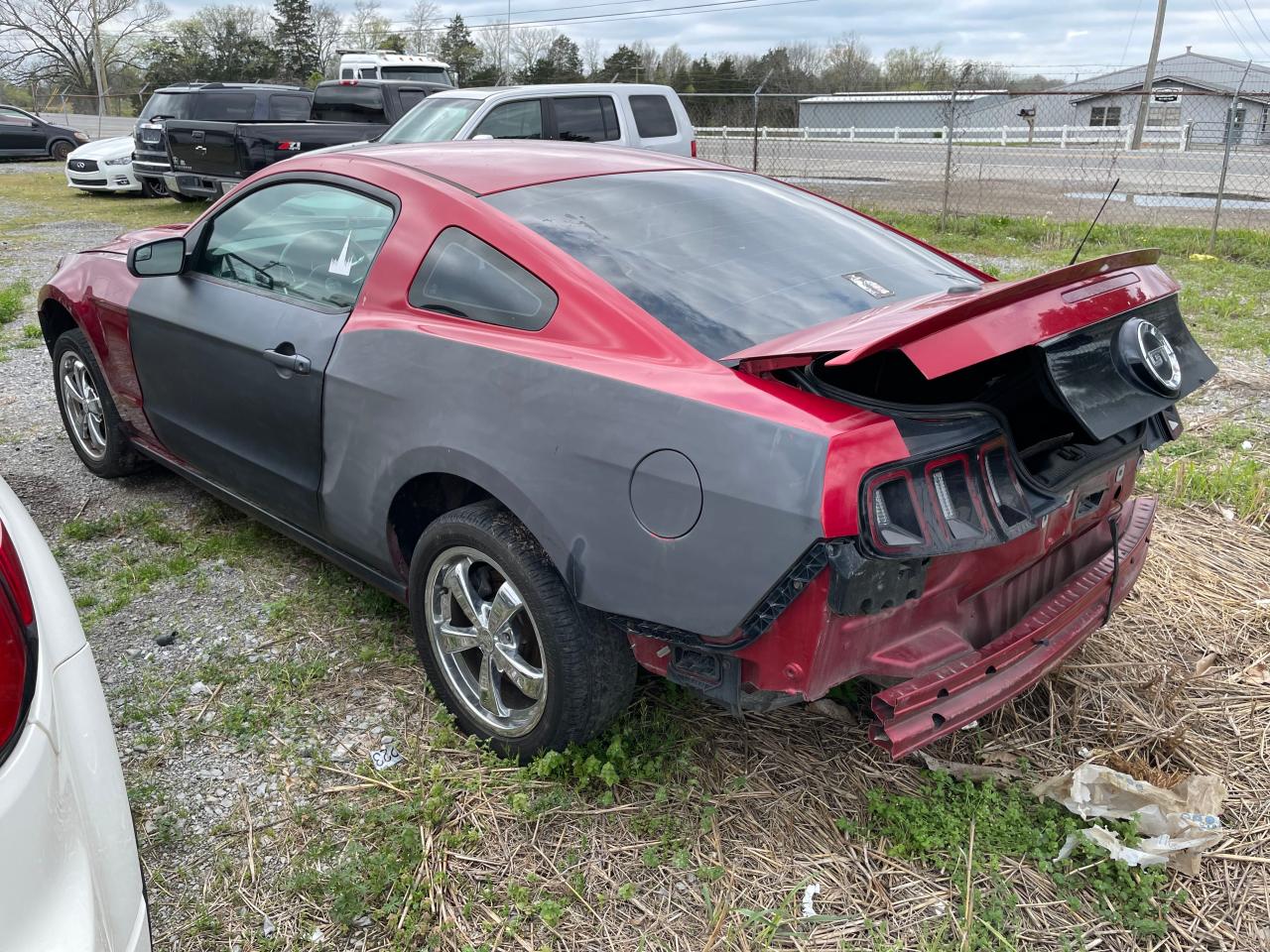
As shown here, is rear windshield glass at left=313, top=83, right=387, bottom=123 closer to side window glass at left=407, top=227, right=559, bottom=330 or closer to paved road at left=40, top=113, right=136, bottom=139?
side window glass at left=407, top=227, right=559, bottom=330

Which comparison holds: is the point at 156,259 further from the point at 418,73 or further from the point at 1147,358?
the point at 418,73

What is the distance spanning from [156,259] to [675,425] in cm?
242

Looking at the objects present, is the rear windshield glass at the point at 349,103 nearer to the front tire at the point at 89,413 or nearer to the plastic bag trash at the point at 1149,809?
the front tire at the point at 89,413

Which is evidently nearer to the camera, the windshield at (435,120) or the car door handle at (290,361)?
the car door handle at (290,361)

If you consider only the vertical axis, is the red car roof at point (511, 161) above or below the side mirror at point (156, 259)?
above

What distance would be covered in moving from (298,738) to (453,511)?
88cm

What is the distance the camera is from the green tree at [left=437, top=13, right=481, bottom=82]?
46616mm

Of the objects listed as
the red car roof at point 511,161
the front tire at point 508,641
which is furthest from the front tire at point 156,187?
the front tire at point 508,641

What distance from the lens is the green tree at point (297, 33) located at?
165 feet

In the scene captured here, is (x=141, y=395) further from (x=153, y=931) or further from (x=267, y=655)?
(x=153, y=931)

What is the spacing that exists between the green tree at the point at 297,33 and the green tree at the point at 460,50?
6508mm

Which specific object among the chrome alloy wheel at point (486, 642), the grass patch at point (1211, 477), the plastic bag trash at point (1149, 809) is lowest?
the plastic bag trash at point (1149, 809)

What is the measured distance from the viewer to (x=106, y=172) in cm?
1675

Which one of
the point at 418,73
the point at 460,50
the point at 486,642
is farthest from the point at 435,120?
the point at 460,50
